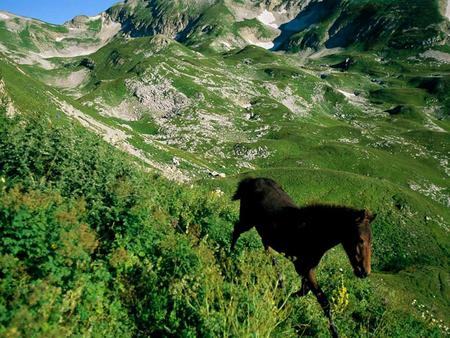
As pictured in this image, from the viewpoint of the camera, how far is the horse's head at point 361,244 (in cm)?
945

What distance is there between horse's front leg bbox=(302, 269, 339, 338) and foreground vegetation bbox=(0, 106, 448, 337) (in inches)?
22.9

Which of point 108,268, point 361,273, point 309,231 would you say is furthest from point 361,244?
point 108,268

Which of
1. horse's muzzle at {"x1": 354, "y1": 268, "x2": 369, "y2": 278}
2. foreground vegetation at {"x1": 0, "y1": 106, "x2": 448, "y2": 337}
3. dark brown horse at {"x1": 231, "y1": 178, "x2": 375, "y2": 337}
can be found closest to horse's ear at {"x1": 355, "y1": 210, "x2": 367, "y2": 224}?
dark brown horse at {"x1": 231, "y1": 178, "x2": 375, "y2": 337}

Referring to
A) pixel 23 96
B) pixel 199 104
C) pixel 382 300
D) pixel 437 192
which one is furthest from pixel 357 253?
pixel 199 104

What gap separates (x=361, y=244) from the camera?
962 centimetres

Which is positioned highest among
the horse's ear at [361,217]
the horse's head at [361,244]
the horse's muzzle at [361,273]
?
the horse's ear at [361,217]

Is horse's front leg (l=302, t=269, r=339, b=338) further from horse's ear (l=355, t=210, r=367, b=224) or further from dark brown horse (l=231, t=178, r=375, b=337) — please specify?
horse's ear (l=355, t=210, r=367, b=224)

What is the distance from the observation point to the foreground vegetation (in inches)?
277

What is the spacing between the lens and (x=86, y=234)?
27.9ft

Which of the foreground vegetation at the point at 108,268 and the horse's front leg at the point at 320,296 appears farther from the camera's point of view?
the horse's front leg at the point at 320,296

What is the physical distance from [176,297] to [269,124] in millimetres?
103326

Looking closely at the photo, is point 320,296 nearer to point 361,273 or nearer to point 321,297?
point 321,297

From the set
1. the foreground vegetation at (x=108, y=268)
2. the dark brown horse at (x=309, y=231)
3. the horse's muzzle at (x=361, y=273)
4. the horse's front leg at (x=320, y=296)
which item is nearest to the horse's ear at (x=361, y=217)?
the dark brown horse at (x=309, y=231)

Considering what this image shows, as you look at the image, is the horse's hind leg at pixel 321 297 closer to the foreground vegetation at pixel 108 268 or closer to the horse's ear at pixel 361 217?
the foreground vegetation at pixel 108 268
